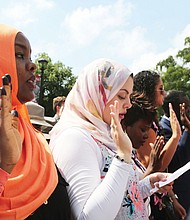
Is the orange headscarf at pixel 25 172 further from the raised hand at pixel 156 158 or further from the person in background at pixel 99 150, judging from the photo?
the raised hand at pixel 156 158

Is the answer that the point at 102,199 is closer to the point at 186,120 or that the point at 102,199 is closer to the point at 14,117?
the point at 14,117

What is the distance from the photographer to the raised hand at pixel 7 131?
123 cm

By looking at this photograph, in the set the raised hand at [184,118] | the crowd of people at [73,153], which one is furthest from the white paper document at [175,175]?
the raised hand at [184,118]

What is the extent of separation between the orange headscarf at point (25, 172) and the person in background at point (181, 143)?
196cm

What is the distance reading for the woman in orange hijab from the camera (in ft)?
4.18

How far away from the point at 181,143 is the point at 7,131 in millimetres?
2761

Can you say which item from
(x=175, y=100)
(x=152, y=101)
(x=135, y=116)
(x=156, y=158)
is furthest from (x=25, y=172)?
(x=175, y=100)

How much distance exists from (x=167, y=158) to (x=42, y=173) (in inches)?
67.5

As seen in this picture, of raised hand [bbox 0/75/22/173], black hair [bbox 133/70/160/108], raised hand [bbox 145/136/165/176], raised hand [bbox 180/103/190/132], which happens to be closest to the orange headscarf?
raised hand [bbox 0/75/22/173]

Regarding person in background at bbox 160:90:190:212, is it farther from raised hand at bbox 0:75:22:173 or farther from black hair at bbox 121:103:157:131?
raised hand at bbox 0:75:22:173

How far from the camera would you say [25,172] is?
155cm

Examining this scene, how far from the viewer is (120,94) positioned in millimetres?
2219

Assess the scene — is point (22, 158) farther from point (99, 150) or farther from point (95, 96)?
point (95, 96)

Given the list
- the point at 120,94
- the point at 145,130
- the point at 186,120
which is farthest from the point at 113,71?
the point at 186,120
